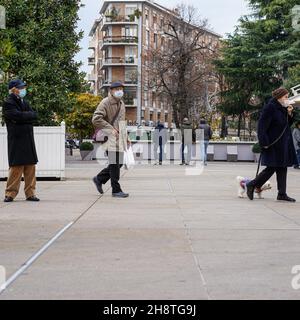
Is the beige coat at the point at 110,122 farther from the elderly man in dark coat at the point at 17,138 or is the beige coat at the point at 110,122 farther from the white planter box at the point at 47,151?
the white planter box at the point at 47,151

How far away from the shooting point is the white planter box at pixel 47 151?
51.8 feet

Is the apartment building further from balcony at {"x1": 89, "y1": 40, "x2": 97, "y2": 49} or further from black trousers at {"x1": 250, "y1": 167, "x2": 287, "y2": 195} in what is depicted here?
black trousers at {"x1": 250, "y1": 167, "x2": 287, "y2": 195}

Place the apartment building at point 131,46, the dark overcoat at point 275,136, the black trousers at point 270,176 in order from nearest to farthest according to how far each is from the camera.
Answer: the dark overcoat at point 275,136 → the black trousers at point 270,176 → the apartment building at point 131,46

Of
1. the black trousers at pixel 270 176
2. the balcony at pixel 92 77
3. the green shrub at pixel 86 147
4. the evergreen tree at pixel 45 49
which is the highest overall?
the balcony at pixel 92 77

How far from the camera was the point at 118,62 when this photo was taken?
10219 cm

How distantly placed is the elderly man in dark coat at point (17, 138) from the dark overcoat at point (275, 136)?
3.67 metres

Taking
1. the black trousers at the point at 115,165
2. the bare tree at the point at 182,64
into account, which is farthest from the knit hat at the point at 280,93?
the bare tree at the point at 182,64

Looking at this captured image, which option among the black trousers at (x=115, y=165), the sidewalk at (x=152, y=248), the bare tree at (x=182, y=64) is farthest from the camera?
the bare tree at (x=182, y=64)

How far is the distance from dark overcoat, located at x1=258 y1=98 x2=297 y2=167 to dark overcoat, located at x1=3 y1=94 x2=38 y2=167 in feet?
12.0

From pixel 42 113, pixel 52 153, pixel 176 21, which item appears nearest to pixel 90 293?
pixel 52 153

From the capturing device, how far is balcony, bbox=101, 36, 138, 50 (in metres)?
101

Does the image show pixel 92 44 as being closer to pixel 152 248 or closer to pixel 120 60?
pixel 120 60

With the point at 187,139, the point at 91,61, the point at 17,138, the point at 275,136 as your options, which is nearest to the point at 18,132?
the point at 17,138
